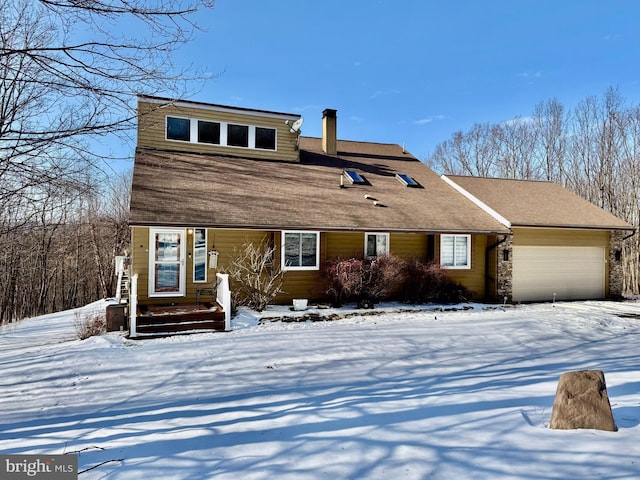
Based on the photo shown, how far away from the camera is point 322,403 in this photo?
15.7 feet

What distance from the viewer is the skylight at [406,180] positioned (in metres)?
14.6

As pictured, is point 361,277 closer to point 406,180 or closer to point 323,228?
point 323,228

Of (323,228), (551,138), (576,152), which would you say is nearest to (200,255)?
(323,228)

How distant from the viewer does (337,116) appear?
16.1 meters

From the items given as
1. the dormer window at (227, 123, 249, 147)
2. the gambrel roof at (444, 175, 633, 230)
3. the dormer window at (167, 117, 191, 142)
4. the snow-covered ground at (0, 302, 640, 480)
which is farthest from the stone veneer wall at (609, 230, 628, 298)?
the dormer window at (167, 117, 191, 142)

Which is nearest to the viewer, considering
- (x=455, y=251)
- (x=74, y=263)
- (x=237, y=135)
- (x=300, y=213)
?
(x=300, y=213)

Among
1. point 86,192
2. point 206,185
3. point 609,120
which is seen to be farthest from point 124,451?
point 609,120

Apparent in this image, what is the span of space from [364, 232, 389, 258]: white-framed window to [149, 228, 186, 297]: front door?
5.44 m

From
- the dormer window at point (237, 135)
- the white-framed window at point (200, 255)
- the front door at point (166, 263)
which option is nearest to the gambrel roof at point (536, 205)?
the dormer window at point (237, 135)

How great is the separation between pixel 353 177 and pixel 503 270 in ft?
20.1

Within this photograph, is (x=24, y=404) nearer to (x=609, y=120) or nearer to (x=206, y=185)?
(x=206, y=185)

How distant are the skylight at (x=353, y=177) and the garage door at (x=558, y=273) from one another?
19.3 ft

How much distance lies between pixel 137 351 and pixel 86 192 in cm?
344

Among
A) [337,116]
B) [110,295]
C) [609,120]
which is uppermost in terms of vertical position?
[609,120]
